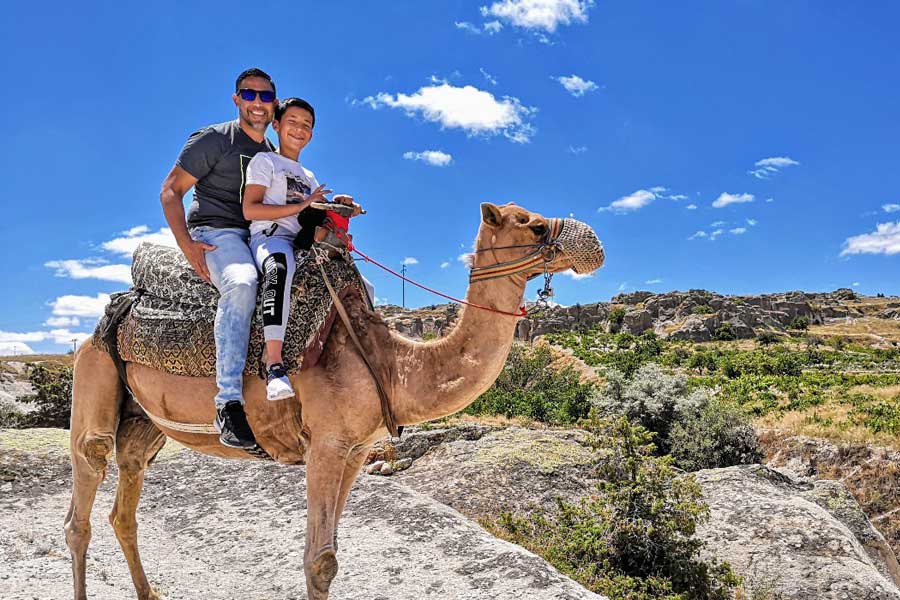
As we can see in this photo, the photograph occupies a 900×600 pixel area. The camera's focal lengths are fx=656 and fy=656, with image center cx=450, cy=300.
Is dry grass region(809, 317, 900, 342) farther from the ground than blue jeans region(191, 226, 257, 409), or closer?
farther from the ground

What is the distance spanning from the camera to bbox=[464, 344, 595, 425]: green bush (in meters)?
19.1

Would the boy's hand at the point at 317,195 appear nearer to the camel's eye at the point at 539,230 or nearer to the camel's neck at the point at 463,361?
the camel's neck at the point at 463,361

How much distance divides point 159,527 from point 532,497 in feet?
16.1

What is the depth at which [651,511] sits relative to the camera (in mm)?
7574

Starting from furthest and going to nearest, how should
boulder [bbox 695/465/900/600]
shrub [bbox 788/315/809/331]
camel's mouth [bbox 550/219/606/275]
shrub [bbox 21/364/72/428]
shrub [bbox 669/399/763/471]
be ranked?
shrub [bbox 788/315/809/331] → shrub [bbox 21/364/72/428] → shrub [bbox 669/399/763/471] → boulder [bbox 695/465/900/600] → camel's mouth [bbox 550/219/606/275]

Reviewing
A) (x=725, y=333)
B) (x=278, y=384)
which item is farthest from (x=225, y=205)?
(x=725, y=333)

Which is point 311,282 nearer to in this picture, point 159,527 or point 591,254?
point 591,254

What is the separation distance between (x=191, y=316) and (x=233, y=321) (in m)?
0.61

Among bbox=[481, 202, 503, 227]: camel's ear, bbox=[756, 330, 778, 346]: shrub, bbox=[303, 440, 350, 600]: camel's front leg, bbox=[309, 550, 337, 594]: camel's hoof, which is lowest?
bbox=[309, 550, 337, 594]: camel's hoof

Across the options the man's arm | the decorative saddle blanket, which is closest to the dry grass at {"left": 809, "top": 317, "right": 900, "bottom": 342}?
the decorative saddle blanket

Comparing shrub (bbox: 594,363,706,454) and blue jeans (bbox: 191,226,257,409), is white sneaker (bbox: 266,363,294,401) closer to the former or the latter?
blue jeans (bbox: 191,226,257,409)

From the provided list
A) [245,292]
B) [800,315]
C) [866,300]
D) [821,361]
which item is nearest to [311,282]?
[245,292]

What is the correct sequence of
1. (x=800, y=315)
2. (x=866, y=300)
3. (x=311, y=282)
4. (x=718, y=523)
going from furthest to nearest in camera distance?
(x=866, y=300)
(x=800, y=315)
(x=718, y=523)
(x=311, y=282)

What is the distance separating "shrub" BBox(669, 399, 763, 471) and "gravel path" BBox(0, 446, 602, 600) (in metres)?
11.4
